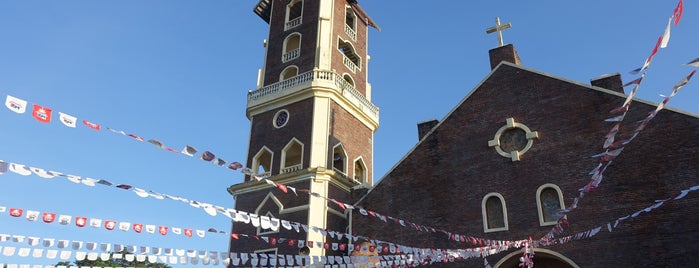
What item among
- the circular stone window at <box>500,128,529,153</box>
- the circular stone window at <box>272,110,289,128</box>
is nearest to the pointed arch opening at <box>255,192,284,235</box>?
the circular stone window at <box>272,110,289,128</box>

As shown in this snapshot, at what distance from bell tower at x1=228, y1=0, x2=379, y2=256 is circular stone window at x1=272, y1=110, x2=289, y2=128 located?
46mm

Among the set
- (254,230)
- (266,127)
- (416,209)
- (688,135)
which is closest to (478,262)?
(416,209)

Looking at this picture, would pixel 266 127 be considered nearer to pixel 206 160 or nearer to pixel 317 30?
pixel 317 30

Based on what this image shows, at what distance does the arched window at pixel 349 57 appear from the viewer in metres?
27.8

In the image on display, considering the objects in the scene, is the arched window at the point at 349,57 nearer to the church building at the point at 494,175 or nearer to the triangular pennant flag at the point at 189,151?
the church building at the point at 494,175

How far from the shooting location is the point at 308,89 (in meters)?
23.8

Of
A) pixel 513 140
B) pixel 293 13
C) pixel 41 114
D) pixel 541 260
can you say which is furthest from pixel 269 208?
pixel 41 114

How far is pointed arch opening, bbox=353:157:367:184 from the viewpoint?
25266 millimetres

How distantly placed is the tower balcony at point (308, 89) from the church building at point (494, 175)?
0.07m

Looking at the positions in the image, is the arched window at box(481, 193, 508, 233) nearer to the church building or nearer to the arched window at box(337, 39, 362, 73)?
the church building

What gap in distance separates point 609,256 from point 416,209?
244 inches

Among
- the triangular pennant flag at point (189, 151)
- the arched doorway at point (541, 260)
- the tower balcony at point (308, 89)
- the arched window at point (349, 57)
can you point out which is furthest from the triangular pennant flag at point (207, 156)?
the arched window at point (349, 57)

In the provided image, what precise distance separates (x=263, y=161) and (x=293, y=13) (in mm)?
9622

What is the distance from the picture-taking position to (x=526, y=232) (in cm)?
1623
